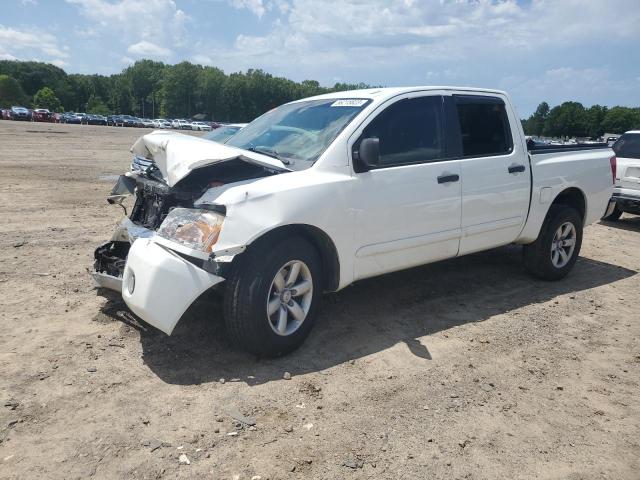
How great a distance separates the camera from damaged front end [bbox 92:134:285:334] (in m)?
3.45

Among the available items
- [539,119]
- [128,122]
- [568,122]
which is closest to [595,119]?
[568,122]

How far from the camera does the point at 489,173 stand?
5.13 meters

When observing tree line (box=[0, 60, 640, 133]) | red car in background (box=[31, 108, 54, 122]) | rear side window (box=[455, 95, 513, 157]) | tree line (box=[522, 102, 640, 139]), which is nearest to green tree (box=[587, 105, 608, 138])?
tree line (box=[522, 102, 640, 139])

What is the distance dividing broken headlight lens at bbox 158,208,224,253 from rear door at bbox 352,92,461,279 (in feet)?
3.72

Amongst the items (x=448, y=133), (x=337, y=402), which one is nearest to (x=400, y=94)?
(x=448, y=133)

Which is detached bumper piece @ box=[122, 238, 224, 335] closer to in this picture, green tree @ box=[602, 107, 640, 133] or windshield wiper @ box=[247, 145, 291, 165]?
windshield wiper @ box=[247, 145, 291, 165]

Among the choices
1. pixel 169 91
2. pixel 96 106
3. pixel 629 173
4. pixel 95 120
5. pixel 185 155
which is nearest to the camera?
pixel 185 155

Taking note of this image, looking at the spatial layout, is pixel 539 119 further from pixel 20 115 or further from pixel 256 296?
pixel 256 296

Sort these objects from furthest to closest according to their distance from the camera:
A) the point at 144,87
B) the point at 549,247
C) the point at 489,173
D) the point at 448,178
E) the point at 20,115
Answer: the point at 144,87, the point at 20,115, the point at 549,247, the point at 489,173, the point at 448,178

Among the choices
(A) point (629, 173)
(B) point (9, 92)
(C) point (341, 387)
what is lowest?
(C) point (341, 387)

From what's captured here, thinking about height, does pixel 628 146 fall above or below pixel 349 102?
below

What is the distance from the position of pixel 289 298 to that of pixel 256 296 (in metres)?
0.35

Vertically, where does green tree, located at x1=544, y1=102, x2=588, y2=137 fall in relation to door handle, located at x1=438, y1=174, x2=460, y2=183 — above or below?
above

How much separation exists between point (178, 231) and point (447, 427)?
85.1 inches
